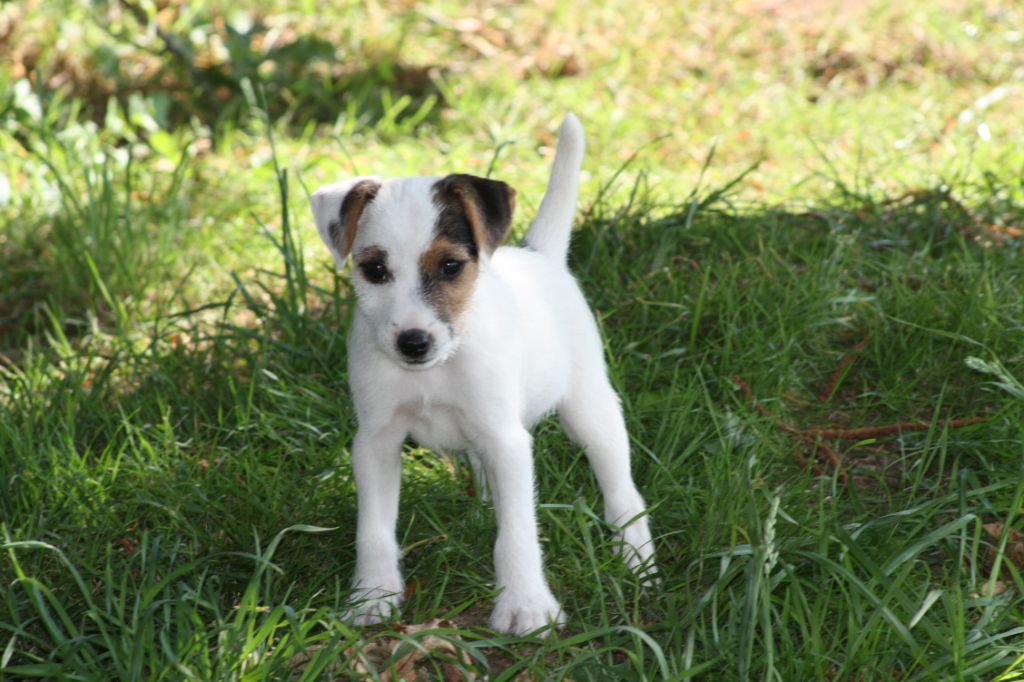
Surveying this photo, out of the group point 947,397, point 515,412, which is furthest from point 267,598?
point 947,397

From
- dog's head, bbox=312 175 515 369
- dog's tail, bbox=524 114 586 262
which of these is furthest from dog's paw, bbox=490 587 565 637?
dog's tail, bbox=524 114 586 262

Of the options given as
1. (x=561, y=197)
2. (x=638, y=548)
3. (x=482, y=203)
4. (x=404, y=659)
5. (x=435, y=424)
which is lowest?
(x=638, y=548)

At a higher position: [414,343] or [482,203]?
[482,203]

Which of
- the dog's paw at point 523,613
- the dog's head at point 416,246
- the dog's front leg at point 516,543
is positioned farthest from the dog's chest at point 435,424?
the dog's paw at point 523,613

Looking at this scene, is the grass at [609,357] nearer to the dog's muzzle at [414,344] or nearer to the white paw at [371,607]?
the white paw at [371,607]

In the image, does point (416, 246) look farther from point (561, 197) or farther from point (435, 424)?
point (561, 197)

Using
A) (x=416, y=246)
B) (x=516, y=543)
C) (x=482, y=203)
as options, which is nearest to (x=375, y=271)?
(x=416, y=246)

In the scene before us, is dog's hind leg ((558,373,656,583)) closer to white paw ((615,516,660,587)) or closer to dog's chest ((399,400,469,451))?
white paw ((615,516,660,587))

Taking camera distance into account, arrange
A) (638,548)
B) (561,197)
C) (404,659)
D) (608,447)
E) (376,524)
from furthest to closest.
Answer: (561,197), (608,447), (638,548), (376,524), (404,659)
